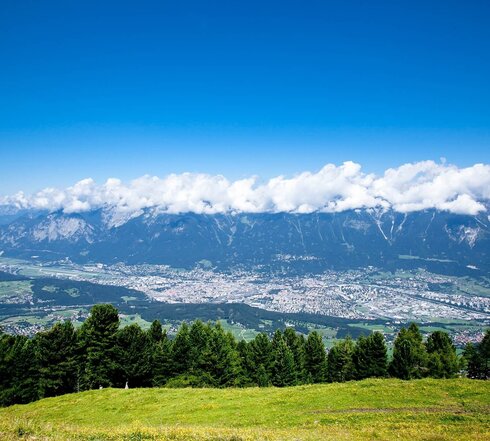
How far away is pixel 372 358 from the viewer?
6300cm

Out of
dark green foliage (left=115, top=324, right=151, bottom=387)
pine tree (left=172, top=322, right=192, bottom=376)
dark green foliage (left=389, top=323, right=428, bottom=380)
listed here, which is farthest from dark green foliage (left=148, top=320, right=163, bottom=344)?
dark green foliage (left=389, top=323, right=428, bottom=380)

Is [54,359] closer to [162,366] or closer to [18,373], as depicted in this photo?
[18,373]

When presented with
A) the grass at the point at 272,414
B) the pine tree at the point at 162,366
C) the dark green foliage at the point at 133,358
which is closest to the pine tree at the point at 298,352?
the pine tree at the point at 162,366

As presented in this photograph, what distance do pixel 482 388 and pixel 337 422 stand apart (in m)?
16.3

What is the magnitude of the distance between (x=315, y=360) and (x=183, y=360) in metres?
27.7

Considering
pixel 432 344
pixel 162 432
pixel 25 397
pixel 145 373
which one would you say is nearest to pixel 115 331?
pixel 145 373

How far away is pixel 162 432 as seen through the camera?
22109 millimetres

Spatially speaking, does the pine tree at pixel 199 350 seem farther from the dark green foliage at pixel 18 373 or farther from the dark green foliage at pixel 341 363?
the dark green foliage at pixel 341 363

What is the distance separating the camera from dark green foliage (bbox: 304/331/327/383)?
71562 mm

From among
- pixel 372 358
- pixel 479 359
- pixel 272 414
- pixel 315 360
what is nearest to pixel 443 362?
pixel 479 359

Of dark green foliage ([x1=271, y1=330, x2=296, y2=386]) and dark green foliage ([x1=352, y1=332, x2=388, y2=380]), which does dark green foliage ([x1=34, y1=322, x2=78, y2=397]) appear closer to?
→ dark green foliage ([x1=271, y1=330, x2=296, y2=386])

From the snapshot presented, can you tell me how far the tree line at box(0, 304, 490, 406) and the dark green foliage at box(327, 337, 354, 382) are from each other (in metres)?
0.18

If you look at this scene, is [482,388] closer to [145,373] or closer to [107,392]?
[107,392]

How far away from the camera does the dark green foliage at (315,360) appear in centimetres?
7156
